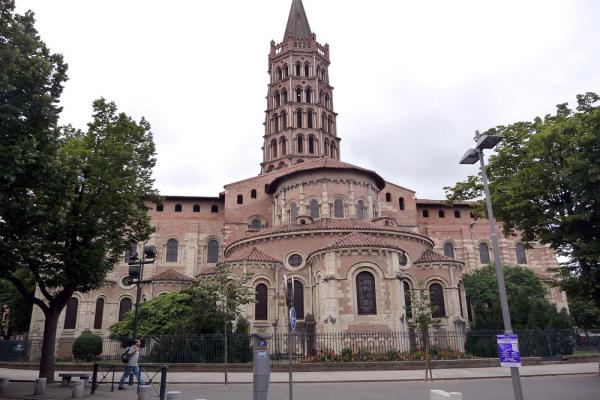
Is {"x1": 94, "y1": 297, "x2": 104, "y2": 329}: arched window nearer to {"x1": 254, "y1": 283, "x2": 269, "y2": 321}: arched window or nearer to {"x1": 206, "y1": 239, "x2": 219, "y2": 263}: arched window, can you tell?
{"x1": 206, "y1": 239, "x2": 219, "y2": 263}: arched window

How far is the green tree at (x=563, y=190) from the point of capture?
1748 cm

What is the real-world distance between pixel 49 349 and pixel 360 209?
24170 millimetres

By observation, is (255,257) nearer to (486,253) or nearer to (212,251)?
(212,251)

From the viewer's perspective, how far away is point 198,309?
995 inches

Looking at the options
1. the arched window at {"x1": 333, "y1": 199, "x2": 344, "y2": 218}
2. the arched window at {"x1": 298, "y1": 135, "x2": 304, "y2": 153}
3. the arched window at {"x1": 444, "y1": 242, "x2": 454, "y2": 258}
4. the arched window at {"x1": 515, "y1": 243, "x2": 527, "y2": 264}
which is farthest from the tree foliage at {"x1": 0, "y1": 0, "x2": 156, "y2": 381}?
the arched window at {"x1": 515, "y1": 243, "x2": 527, "y2": 264}

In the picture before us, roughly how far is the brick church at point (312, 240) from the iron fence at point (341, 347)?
92cm

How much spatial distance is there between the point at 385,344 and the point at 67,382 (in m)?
15.7

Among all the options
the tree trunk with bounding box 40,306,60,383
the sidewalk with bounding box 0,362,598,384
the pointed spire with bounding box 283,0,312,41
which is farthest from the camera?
the pointed spire with bounding box 283,0,312,41

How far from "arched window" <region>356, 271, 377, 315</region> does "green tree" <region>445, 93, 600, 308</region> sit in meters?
8.47

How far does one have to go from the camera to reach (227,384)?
57.9 feet

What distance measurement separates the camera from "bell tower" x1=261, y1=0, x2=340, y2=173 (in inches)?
2110

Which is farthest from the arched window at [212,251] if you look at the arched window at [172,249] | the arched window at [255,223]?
the arched window at [255,223]

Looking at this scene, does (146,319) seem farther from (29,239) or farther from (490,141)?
Result: (490,141)

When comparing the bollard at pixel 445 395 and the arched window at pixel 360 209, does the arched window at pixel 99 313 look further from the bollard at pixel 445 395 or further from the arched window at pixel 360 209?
the bollard at pixel 445 395
